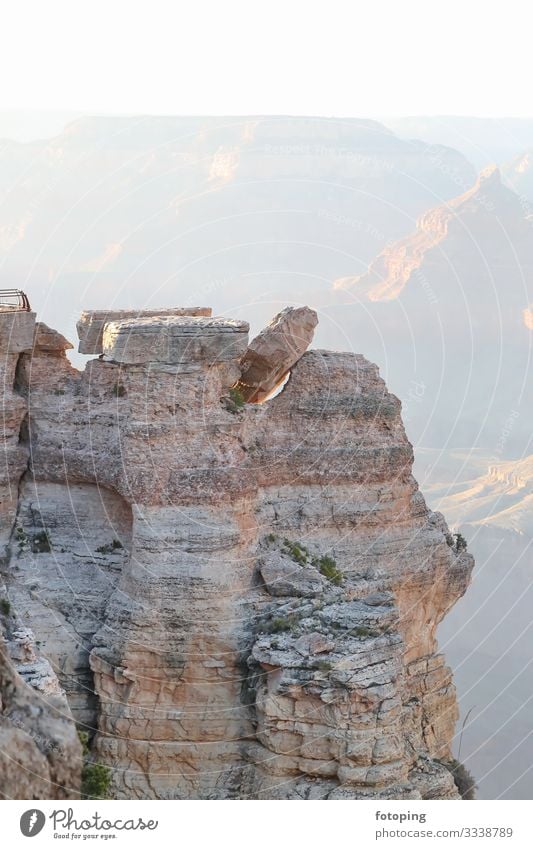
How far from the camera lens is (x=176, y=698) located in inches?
1672

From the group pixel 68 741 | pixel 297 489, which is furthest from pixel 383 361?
pixel 68 741

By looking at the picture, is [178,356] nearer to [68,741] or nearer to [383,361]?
[68,741]

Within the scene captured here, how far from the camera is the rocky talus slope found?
4097 centimetres

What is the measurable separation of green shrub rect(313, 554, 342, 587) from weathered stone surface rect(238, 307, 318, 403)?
5.20 metres

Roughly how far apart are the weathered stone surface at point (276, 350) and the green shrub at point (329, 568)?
5.20 m

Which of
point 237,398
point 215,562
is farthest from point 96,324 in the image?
point 215,562

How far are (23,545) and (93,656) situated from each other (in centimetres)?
396

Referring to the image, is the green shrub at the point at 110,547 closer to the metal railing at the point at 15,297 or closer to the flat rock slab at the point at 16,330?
the flat rock slab at the point at 16,330

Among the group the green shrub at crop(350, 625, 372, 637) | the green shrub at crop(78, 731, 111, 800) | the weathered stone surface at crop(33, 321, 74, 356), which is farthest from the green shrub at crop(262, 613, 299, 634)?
the weathered stone surface at crop(33, 321, 74, 356)

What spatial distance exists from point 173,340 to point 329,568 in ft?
24.8

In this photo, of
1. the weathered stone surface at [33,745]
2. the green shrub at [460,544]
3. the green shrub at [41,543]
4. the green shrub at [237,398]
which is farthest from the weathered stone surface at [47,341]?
the weathered stone surface at [33,745]

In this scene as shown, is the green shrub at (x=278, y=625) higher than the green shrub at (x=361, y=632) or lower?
lower

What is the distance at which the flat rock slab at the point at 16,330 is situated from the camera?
44.4 metres

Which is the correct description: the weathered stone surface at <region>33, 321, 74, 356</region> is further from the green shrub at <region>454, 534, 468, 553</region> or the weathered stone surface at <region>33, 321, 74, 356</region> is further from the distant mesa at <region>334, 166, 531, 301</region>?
the distant mesa at <region>334, 166, 531, 301</region>
